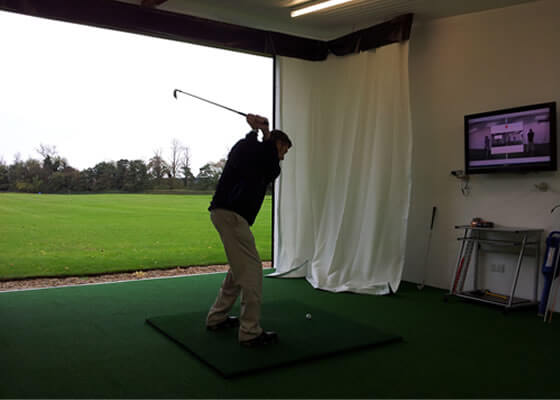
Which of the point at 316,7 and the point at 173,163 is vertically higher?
the point at 316,7

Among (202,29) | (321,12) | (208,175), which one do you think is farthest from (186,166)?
(321,12)

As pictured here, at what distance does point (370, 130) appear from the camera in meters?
5.66

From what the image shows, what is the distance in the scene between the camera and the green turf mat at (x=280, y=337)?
2.93 meters

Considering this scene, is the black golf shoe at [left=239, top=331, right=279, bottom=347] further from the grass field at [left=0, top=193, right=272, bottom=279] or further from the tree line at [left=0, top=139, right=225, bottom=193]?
the tree line at [left=0, top=139, right=225, bottom=193]

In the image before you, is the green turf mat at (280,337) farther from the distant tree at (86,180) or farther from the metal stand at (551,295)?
the distant tree at (86,180)

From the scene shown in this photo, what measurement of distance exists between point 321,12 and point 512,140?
2.53 metres

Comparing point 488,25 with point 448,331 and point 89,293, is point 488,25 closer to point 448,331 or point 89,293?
point 448,331

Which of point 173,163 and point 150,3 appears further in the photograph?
point 173,163

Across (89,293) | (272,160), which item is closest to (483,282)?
(272,160)

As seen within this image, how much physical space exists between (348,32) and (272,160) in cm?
368

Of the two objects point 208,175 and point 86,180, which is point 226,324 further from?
point 208,175

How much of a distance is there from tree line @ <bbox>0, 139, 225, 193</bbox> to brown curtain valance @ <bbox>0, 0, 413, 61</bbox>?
9.05ft

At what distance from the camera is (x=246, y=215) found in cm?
329

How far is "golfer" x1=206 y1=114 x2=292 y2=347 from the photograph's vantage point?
3.21 meters
